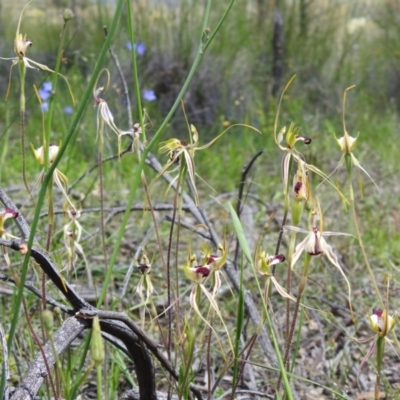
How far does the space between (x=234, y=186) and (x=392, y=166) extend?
856mm

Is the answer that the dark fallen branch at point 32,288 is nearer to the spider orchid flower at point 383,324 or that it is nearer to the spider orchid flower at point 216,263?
the spider orchid flower at point 216,263

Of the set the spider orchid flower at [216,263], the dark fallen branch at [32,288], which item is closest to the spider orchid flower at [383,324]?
the spider orchid flower at [216,263]

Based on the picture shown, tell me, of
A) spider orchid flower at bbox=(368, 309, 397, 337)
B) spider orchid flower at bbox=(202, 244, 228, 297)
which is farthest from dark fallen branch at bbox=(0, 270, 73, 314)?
spider orchid flower at bbox=(368, 309, 397, 337)

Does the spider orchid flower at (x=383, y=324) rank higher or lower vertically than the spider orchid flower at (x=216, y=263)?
lower

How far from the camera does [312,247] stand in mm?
792

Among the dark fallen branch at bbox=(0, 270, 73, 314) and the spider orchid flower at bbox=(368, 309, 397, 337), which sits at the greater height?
the dark fallen branch at bbox=(0, 270, 73, 314)

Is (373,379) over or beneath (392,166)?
beneath

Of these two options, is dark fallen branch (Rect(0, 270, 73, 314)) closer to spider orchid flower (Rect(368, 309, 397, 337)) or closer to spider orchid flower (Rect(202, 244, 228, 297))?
spider orchid flower (Rect(202, 244, 228, 297))

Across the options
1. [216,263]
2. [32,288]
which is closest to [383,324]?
[216,263]

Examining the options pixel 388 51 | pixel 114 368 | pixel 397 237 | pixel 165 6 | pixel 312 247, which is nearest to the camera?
pixel 312 247

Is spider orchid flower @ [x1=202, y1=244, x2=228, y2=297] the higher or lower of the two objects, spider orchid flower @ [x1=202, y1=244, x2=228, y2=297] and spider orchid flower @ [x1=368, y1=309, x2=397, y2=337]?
the higher

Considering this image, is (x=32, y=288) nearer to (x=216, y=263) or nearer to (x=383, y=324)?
(x=216, y=263)

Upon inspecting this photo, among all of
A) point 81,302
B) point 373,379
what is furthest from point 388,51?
point 81,302

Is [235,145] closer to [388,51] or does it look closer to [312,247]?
[388,51]
